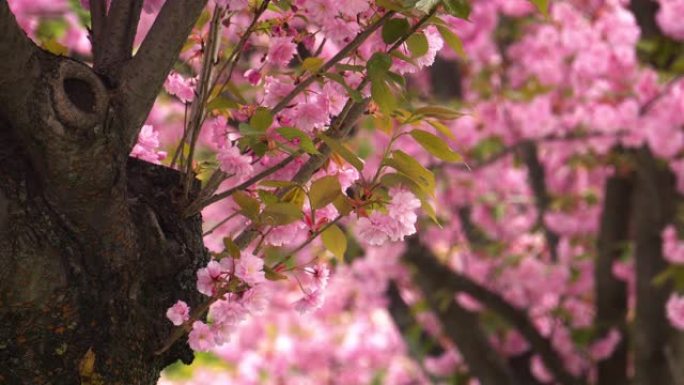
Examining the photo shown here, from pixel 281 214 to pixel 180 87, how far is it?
40cm

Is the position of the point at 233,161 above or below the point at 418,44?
below

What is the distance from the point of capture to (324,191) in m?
1.74

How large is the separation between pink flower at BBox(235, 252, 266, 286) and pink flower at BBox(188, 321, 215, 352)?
0.39ft

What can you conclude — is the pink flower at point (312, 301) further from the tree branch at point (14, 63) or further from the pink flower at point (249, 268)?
the tree branch at point (14, 63)

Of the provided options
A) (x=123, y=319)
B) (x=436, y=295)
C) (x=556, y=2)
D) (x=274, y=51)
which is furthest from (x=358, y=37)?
(x=556, y=2)

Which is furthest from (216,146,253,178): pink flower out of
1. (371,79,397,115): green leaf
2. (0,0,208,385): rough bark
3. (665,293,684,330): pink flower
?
(665,293,684,330): pink flower

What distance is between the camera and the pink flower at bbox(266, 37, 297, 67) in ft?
6.17

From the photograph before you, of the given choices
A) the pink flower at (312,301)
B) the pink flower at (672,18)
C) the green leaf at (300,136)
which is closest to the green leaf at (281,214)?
the green leaf at (300,136)

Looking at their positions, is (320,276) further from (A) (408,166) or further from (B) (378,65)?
(B) (378,65)

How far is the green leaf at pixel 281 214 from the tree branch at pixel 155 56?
0.27 metres

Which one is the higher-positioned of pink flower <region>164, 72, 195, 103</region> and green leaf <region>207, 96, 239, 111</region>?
pink flower <region>164, 72, 195, 103</region>

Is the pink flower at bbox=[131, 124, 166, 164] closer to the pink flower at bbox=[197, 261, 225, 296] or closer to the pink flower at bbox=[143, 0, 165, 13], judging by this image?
the pink flower at bbox=[143, 0, 165, 13]

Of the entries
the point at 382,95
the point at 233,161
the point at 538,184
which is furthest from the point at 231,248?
the point at 538,184

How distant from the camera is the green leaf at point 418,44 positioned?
1718mm
